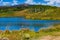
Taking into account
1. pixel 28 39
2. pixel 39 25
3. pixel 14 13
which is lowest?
pixel 28 39

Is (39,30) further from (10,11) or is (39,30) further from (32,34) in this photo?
(10,11)

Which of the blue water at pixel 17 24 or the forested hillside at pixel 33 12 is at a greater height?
the forested hillside at pixel 33 12

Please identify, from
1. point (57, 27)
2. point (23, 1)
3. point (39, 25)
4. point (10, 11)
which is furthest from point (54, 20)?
point (10, 11)

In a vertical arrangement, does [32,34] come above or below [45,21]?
A: below

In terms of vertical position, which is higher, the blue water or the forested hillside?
the forested hillside

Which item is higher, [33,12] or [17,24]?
[33,12]

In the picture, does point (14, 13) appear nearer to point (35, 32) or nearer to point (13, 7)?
point (13, 7)

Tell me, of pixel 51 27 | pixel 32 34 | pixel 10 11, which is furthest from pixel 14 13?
pixel 51 27
